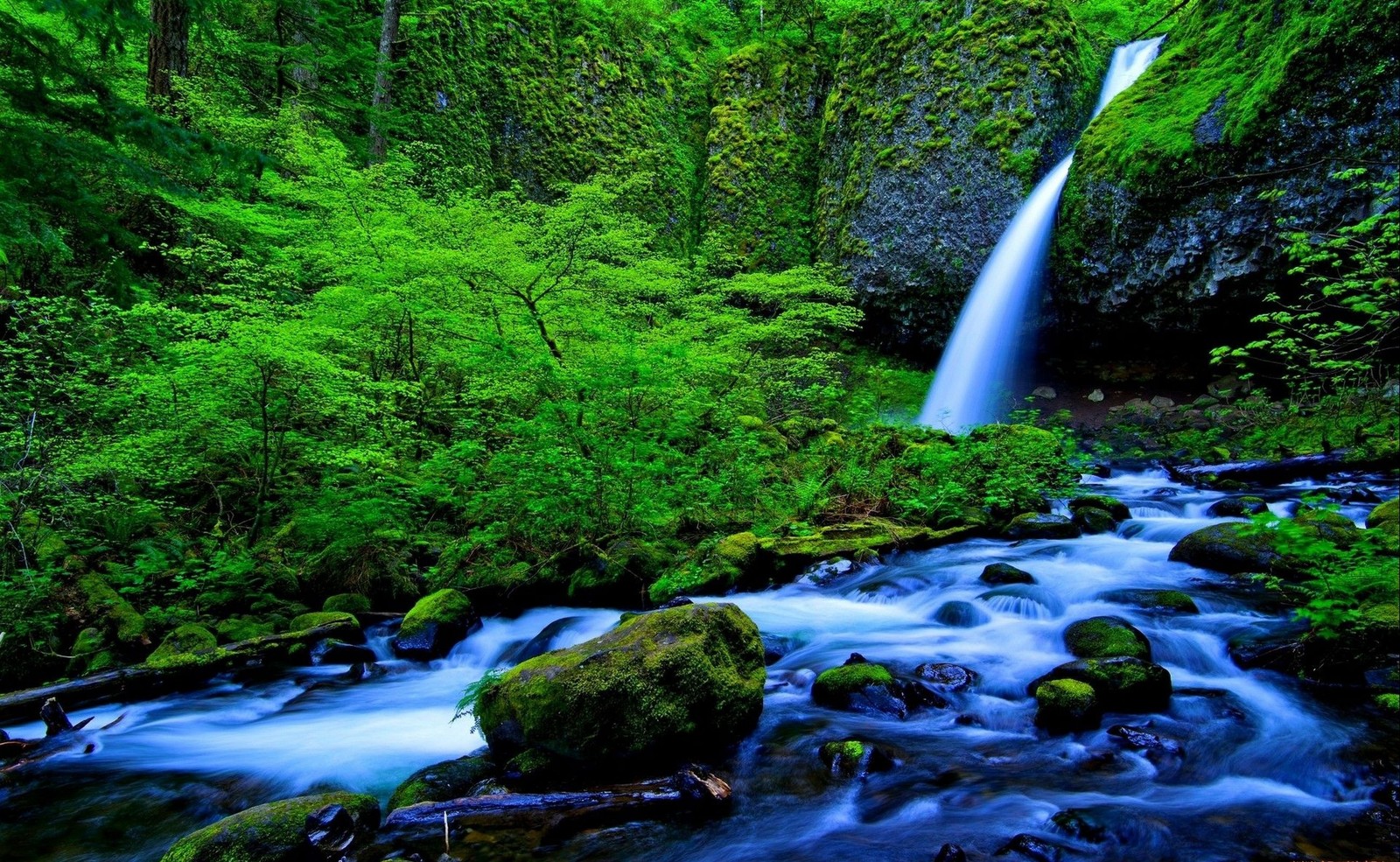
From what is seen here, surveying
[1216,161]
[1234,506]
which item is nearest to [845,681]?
[1234,506]

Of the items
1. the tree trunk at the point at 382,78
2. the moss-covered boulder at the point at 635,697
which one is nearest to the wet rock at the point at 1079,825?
the moss-covered boulder at the point at 635,697

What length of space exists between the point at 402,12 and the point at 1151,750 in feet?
62.0

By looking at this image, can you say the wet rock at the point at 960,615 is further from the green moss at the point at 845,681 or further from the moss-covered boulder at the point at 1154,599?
the green moss at the point at 845,681

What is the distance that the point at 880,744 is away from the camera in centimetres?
352

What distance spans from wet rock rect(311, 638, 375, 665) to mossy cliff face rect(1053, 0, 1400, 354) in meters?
10.4

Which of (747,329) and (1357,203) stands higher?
(1357,203)

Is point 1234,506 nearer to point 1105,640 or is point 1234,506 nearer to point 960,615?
point 960,615

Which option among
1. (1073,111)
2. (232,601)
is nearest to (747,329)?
(232,601)

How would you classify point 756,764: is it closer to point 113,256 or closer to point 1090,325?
point 113,256

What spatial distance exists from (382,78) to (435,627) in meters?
12.4

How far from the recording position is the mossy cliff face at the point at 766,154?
20484 millimetres

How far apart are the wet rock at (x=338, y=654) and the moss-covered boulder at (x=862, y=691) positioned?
139 inches

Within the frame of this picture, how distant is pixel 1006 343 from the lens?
15984 millimetres

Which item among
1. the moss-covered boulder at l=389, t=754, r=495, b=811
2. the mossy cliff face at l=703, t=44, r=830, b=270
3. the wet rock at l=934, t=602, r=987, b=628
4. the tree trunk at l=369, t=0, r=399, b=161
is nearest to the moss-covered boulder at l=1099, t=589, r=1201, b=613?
the wet rock at l=934, t=602, r=987, b=628
